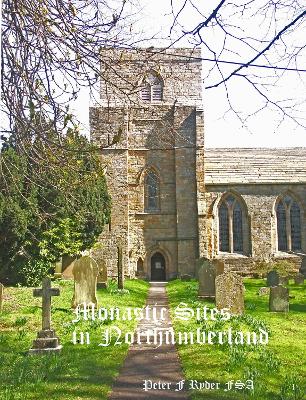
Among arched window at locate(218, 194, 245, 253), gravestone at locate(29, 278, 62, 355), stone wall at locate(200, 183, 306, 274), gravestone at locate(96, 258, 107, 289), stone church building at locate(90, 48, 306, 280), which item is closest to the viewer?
gravestone at locate(29, 278, 62, 355)

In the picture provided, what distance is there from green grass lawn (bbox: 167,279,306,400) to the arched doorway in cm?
1517

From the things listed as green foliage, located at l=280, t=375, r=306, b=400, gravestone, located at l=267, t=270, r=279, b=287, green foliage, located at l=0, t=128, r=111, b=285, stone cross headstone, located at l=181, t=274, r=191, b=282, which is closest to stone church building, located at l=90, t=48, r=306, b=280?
stone cross headstone, located at l=181, t=274, r=191, b=282

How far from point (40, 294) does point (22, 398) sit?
11.2 ft

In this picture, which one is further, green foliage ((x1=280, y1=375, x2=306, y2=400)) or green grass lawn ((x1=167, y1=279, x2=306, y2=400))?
green grass lawn ((x1=167, y1=279, x2=306, y2=400))

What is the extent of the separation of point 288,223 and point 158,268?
7.71 meters

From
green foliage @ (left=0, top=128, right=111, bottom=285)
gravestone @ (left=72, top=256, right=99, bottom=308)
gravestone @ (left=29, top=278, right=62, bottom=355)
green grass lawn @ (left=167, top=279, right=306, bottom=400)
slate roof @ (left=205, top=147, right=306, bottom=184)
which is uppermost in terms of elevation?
slate roof @ (left=205, top=147, right=306, bottom=184)

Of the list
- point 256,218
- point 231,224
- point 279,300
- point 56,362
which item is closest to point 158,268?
point 231,224

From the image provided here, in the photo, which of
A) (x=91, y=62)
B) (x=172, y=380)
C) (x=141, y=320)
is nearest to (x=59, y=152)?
(x=91, y=62)

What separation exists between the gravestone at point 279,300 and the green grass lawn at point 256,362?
40.7 inches

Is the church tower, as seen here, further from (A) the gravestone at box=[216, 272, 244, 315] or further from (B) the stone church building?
(A) the gravestone at box=[216, 272, 244, 315]

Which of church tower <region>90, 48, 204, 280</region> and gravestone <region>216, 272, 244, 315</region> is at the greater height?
church tower <region>90, 48, 204, 280</region>

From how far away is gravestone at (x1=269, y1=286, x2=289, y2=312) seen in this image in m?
11.3

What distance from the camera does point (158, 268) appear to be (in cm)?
2538

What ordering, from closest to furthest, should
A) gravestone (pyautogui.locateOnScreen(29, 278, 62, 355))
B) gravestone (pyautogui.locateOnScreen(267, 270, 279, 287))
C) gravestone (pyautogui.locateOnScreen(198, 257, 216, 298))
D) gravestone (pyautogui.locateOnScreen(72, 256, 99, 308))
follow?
gravestone (pyautogui.locateOnScreen(29, 278, 62, 355)), gravestone (pyautogui.locateOnScreen(72, 256, 99, 308)), gravestone (pyautogui.locateOnScreen(198, 257, 216, 298)), gravestone (pyautogui.locateOnScreen(267, 270, 279, 287))
